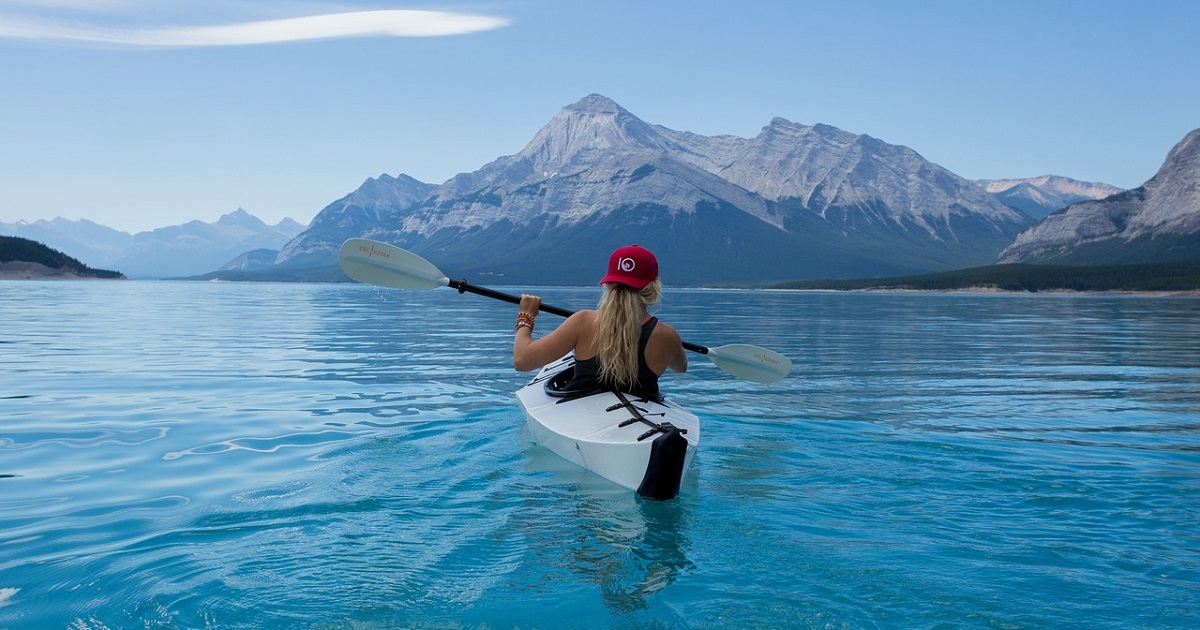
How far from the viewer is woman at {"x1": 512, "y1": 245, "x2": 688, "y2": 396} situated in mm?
8633

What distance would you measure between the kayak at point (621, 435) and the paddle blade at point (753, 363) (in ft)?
12.5

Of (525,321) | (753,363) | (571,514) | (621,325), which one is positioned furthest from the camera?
(753,363)

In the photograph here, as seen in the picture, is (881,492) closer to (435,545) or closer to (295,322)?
(435,545)

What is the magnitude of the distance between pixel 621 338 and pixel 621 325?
0.20 m

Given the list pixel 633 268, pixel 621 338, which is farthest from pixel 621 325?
pixel 633 268

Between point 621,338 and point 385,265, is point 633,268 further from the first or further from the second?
point 385,265

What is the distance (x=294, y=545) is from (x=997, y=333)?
4037 cm

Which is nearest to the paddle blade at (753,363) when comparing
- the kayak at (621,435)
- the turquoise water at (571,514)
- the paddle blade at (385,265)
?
the turquoise water at (571,514)

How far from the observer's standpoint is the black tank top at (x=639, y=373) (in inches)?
355

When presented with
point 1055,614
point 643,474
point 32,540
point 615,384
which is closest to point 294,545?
point 32,540

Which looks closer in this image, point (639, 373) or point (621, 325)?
point (621, 325)

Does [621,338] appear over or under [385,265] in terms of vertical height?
under

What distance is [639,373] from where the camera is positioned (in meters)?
9.34

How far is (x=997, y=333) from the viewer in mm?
40969
